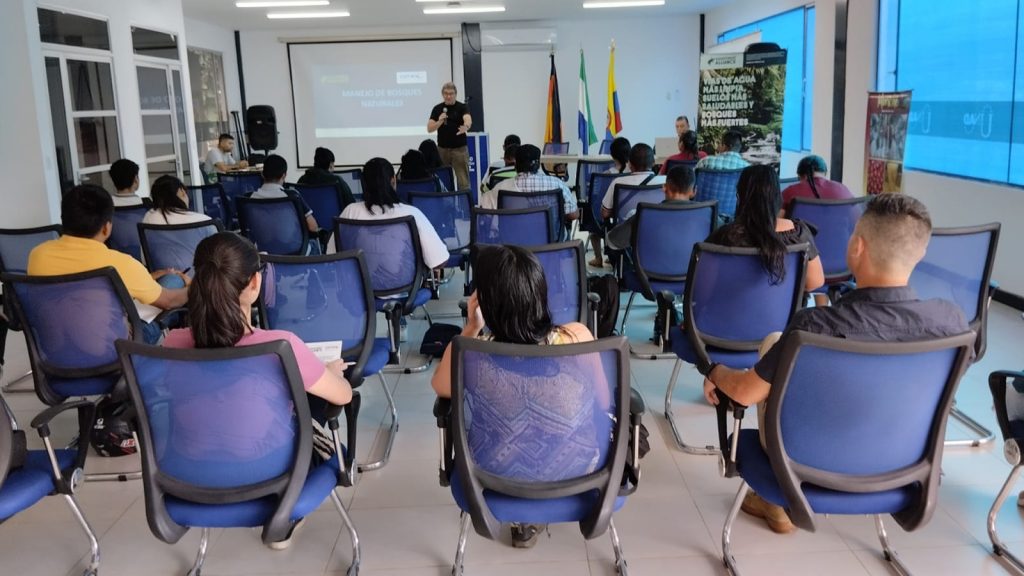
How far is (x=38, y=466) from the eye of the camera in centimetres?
232

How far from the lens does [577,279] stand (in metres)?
3.28

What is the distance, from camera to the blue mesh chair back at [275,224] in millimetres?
5297

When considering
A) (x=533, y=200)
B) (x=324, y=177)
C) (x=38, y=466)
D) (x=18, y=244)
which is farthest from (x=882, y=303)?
(x=324, y=177)

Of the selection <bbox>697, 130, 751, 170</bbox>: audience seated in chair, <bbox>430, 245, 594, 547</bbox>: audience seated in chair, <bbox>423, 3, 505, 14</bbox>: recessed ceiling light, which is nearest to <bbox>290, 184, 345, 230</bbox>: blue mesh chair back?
<bbox>697, 130, 751, 170</bbox>: audience seated in chair

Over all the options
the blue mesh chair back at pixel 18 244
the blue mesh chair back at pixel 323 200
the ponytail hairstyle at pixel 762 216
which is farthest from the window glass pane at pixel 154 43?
the ponytail hairstyle at pixel 762 216

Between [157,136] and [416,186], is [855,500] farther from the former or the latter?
[157,136]

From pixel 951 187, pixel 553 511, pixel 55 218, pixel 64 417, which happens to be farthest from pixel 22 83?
pixel 951 187

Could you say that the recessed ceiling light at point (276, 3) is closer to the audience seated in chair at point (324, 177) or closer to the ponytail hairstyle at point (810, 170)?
the audience seated in chair at point (324, 177)

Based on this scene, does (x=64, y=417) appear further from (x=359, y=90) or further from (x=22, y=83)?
(x=359, y=90)

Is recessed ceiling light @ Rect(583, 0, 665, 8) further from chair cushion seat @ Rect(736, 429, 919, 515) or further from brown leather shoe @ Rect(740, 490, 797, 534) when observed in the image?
chair cushion seat @ Rect(736, 429, 919, 515)

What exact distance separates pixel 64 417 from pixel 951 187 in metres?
6.35

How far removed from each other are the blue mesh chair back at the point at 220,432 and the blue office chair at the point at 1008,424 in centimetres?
202

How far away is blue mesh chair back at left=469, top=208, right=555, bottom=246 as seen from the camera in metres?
4.34

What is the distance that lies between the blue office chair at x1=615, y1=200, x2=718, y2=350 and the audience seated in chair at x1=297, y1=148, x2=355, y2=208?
3.09 metres
